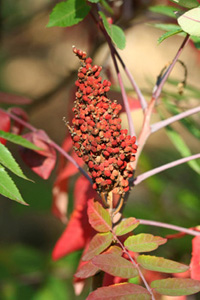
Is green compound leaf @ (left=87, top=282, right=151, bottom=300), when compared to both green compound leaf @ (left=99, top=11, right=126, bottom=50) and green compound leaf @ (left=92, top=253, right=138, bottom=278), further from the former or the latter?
green compound leaf @ (left=99, top=11, right=126, bottom=50)

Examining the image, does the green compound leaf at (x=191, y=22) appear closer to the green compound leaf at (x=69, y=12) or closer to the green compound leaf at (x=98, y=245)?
the green compound leaf at (x=69, y=12)

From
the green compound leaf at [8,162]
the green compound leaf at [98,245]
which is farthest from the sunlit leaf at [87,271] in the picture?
the green compound leaf at [8,162]

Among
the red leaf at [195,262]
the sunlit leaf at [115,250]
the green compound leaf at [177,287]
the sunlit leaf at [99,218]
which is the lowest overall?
the red leaf at [195,262]

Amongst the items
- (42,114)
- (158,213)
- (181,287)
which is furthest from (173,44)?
(181,287)

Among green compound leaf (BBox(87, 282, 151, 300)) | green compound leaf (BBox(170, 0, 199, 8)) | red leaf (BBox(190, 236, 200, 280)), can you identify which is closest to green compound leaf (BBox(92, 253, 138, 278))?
green compound leaf (BBox(87, 282, 151, 300))

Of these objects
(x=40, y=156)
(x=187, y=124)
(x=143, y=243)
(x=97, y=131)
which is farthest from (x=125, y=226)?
(x=187, y=124)
